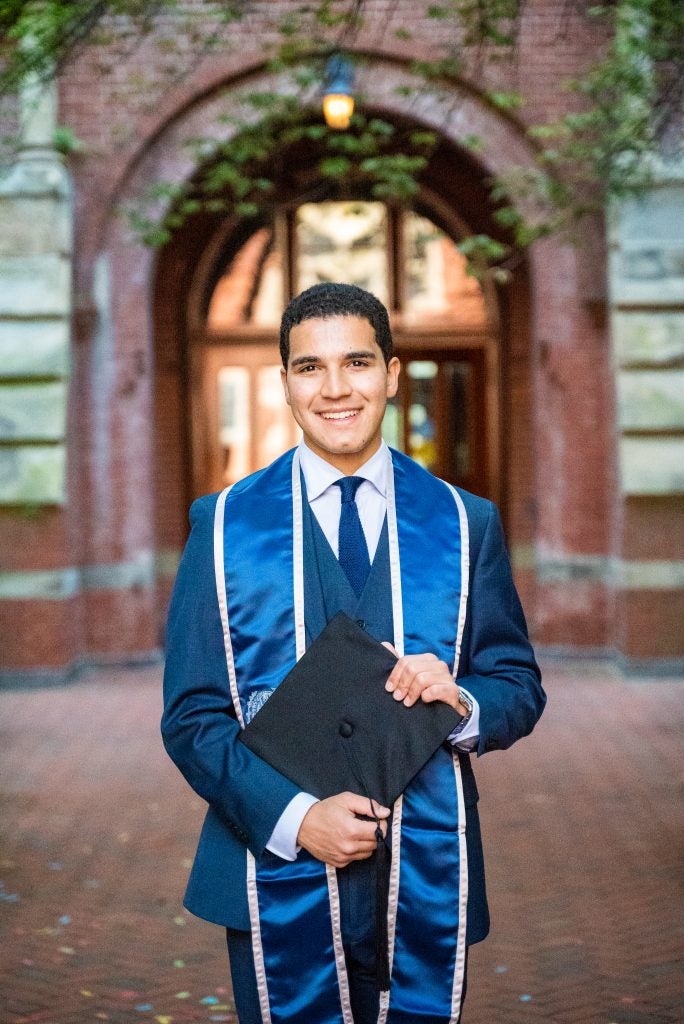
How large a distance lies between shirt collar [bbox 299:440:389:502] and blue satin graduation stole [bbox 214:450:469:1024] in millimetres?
115

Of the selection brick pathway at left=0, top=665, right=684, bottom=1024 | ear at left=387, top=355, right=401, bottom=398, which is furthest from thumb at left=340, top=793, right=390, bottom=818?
brick pathway at left=0, top=665, right=684, bottom=1024

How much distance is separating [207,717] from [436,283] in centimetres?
1305

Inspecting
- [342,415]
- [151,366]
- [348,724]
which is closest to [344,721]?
[348,724]

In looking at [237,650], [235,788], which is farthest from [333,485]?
[235,788]

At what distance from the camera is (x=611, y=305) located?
11648 millimetres

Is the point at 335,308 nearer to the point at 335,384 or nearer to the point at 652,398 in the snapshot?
the point at 335,384

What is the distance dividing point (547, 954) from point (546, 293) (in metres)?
7.92

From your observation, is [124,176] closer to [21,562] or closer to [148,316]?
[148,316]

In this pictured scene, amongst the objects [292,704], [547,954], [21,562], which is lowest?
[547,954]

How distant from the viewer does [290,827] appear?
8.02 ft

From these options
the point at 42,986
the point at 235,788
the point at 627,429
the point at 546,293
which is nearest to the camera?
the point at 235,788

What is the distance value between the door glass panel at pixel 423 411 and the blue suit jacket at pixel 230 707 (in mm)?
12347

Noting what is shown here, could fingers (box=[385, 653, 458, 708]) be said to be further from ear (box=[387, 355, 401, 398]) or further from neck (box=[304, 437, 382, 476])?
ear (box=[387, 355, 401, 398])

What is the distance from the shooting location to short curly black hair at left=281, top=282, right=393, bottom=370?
2.68 m
